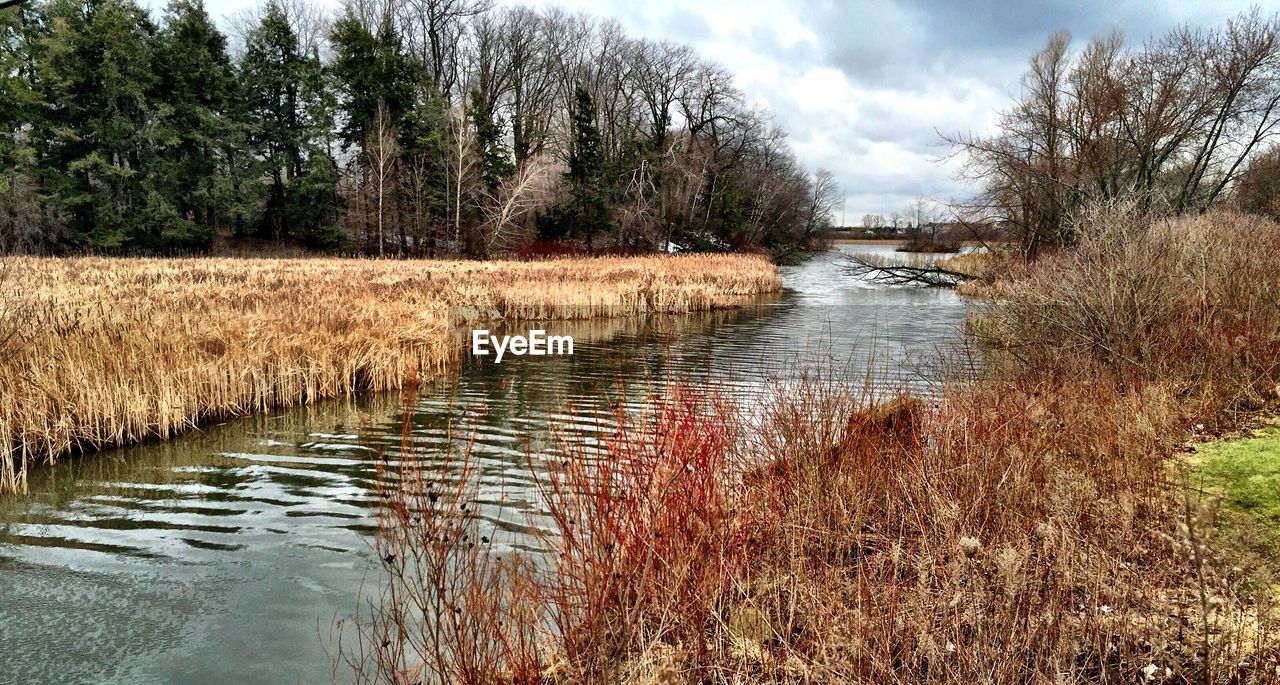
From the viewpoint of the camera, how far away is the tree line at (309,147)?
3297cm

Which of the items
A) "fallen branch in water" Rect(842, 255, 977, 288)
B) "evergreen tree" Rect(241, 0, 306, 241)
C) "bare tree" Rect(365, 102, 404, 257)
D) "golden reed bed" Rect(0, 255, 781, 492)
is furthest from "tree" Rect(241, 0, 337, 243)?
"fallen branch in water" Rect(842, 255, 977, 288)

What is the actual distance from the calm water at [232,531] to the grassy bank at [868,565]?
47 centimetres

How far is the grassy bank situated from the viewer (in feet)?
8.95

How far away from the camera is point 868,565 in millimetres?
3525

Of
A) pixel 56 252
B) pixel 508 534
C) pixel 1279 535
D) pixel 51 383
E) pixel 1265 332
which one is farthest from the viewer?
pixel 56 252

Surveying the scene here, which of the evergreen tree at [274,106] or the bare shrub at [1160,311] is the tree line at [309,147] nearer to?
the evergreen tree at [274,106]

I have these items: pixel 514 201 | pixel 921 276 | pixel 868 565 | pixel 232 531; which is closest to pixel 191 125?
pixel 514 201

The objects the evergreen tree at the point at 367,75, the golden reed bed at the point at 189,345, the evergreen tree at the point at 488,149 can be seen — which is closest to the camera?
the golden reed bed at the point at 189,345

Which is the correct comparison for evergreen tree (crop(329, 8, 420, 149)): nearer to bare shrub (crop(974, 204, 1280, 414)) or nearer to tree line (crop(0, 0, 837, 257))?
tree line (crop(0, 0, 837, 257))

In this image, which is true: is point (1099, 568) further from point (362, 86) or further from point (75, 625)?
point (362, 86)

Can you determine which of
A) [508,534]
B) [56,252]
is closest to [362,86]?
[56,252]

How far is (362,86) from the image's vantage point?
3653cm

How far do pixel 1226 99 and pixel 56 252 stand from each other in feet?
145

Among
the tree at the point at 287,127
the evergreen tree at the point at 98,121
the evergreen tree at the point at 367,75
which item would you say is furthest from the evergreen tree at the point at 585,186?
the evergreen tree at the point at 98,121
